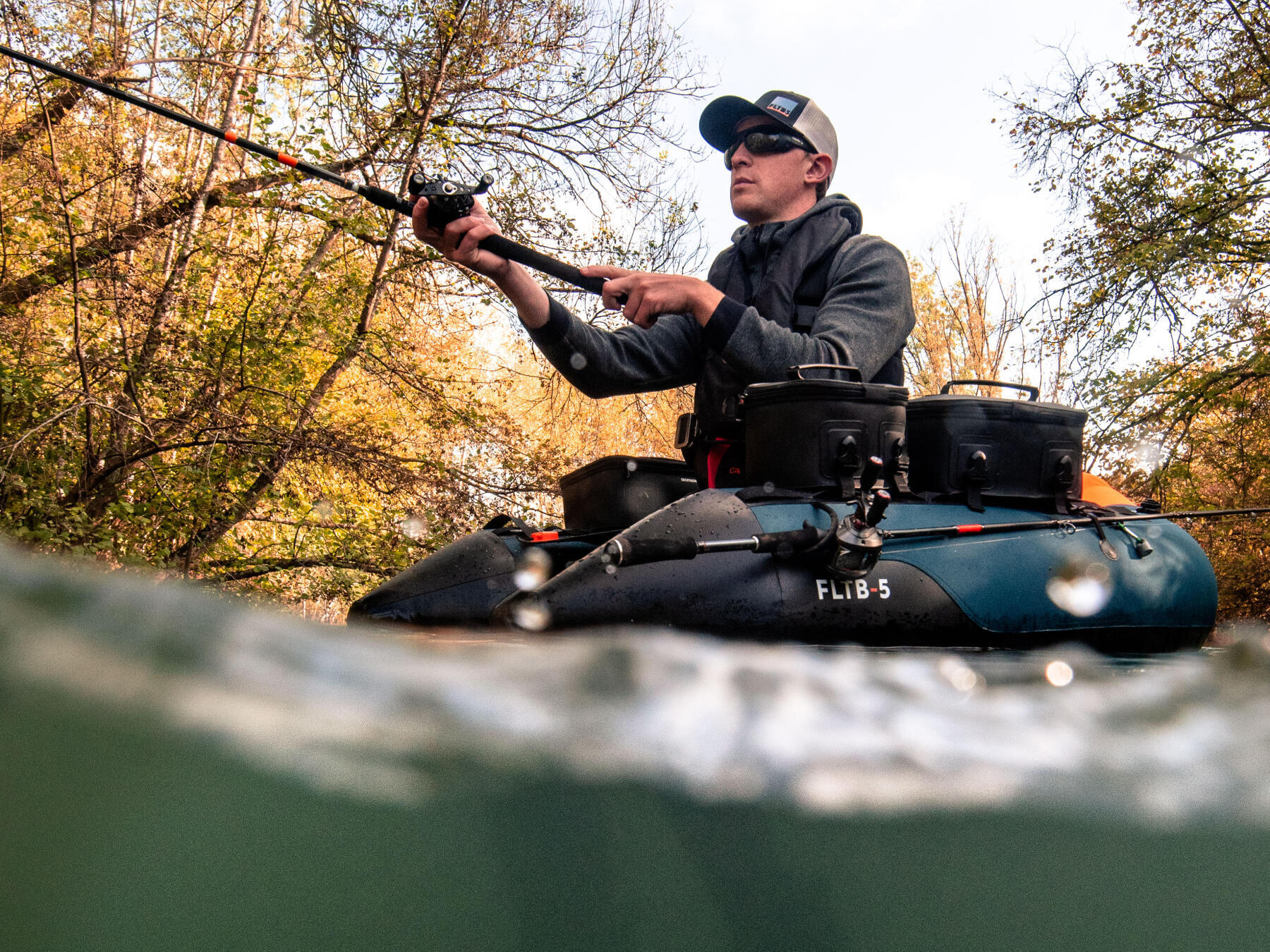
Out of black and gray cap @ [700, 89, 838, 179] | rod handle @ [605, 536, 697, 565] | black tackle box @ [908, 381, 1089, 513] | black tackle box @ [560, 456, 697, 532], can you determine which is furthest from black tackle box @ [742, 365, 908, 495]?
black and gray cap @ [700, 89, 838, 179]

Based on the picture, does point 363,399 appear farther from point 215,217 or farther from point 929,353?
point 929,353

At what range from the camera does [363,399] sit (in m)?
6.99

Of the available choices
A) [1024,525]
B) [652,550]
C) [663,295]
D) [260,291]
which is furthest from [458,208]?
[260,291]

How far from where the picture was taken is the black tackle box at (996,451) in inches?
84.2

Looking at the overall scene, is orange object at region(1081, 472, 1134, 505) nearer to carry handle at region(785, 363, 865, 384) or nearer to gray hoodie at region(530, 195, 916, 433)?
gray hoodie at region(530, 195, 916, 433)

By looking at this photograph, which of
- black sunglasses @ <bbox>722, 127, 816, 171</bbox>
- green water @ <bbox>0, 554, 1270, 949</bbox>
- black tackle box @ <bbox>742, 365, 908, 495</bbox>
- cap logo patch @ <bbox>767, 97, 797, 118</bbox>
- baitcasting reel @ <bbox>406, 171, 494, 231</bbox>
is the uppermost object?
cap logo patch @ <bbox>767, 97, 797, 118</bbox>

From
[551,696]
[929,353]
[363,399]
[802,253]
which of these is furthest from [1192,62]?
[551,696]

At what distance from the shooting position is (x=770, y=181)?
2766mm

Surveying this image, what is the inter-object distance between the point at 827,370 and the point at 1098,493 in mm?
925

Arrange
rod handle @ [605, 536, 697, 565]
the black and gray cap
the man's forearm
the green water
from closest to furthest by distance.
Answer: the green water, rod handle @ [605, 536, 697, 565], the man's forearm, the black and gray cap

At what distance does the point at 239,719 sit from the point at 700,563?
102 cm

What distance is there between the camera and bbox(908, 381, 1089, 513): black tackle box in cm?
214

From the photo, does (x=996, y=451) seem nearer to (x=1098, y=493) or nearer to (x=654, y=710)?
(x=1098, y=493)

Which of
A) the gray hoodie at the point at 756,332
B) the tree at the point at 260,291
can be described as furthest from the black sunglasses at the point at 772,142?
the tree at the point at 260,291
